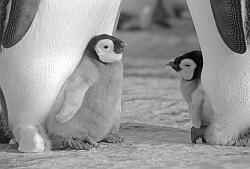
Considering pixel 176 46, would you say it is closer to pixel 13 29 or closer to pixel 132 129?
pixel 132 129

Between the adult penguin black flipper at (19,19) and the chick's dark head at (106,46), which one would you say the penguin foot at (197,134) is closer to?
the chick's dark head at (106,46)

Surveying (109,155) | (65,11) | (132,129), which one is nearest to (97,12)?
(65,11)

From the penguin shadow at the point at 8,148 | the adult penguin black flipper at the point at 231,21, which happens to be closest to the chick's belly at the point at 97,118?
the penguin shadow at the point at 8,148

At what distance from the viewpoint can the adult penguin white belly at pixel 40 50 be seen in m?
2.24

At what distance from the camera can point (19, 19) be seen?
2197 mm

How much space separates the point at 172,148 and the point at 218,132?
19cm

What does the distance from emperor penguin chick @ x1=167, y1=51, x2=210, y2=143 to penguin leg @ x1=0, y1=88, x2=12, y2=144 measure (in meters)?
0.67

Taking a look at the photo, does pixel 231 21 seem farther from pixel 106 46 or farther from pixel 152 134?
pixel 152 134

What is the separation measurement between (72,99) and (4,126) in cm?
37

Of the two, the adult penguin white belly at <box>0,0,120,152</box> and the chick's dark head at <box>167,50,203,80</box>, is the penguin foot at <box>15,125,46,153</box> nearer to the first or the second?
the adult penguin white belly at <box>0,0,120,152</box>

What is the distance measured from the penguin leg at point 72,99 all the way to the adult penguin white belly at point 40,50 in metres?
0.05

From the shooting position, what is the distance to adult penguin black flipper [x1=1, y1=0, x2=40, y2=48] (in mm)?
2195

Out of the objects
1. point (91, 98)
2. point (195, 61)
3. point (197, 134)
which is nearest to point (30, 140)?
point (91, 98)

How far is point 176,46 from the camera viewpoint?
8297 mm
